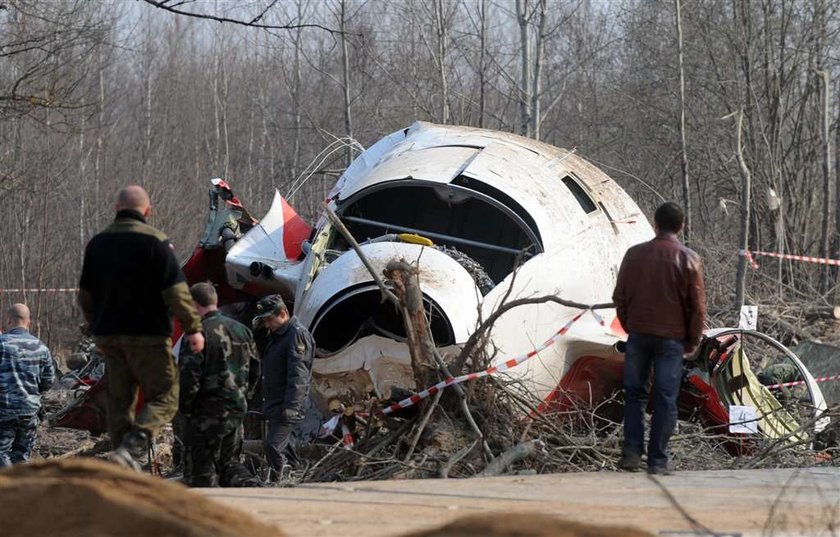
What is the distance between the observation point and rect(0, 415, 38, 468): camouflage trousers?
10359mm

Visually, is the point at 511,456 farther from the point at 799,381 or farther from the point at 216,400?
the point at 799,381

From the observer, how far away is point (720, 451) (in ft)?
32.0

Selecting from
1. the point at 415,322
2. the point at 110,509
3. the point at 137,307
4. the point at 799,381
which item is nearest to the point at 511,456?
the point at 415,322

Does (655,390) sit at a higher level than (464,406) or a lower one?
higher

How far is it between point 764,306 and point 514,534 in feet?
55.1

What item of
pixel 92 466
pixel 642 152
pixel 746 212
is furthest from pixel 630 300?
pixel 642 152

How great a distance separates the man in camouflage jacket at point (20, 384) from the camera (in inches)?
406

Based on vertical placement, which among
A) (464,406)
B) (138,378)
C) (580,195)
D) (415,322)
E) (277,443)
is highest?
(580,195)

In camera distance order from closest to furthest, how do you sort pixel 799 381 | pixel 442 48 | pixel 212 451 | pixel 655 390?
pixel 655 390
pixel 212 451
pixel 799 381
pixel 442 48

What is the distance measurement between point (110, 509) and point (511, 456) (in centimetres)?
418

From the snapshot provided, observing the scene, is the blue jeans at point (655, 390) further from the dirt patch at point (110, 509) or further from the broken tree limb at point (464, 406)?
the dirt patch at point (110, 509)

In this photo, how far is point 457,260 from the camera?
10.4m

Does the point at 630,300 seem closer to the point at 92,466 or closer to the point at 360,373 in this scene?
the point at 360,373

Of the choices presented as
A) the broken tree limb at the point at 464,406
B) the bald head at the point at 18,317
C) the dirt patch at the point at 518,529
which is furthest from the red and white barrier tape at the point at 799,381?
the dirt patch at the point at 518,529
